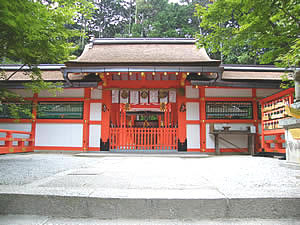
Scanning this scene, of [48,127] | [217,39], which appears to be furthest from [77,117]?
[217,39]

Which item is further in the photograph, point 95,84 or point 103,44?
point 103,44

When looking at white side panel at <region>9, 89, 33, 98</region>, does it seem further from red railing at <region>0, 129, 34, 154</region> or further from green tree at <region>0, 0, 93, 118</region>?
green tree at <region>0, 0, 93, 118</region>

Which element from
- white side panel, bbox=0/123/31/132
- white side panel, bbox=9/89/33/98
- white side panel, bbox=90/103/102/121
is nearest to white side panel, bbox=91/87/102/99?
white side panel, bbox=90/103/102/121

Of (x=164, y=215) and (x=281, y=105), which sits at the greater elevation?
(x=281, y=105)

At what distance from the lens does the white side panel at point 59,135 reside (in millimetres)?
8070

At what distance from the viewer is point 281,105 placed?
5.98 metres

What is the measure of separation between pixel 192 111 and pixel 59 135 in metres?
5.59

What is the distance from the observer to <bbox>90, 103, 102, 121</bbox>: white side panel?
8.14 metres

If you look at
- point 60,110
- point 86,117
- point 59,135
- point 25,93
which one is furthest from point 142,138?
point 25,93

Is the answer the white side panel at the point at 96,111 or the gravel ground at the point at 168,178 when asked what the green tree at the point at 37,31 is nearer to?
the gravel ground at the point at 168,178

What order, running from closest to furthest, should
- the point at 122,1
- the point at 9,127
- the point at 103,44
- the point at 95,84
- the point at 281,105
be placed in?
the point at 281,105, the point at 95,84, the point at 9,127, the point at 103,44, the point at 122,1

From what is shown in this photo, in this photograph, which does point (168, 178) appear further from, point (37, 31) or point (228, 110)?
point (228, 110)

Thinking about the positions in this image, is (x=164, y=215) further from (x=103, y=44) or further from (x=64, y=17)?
(x=103, y=44)

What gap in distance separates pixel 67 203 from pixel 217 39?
13.7 ft
